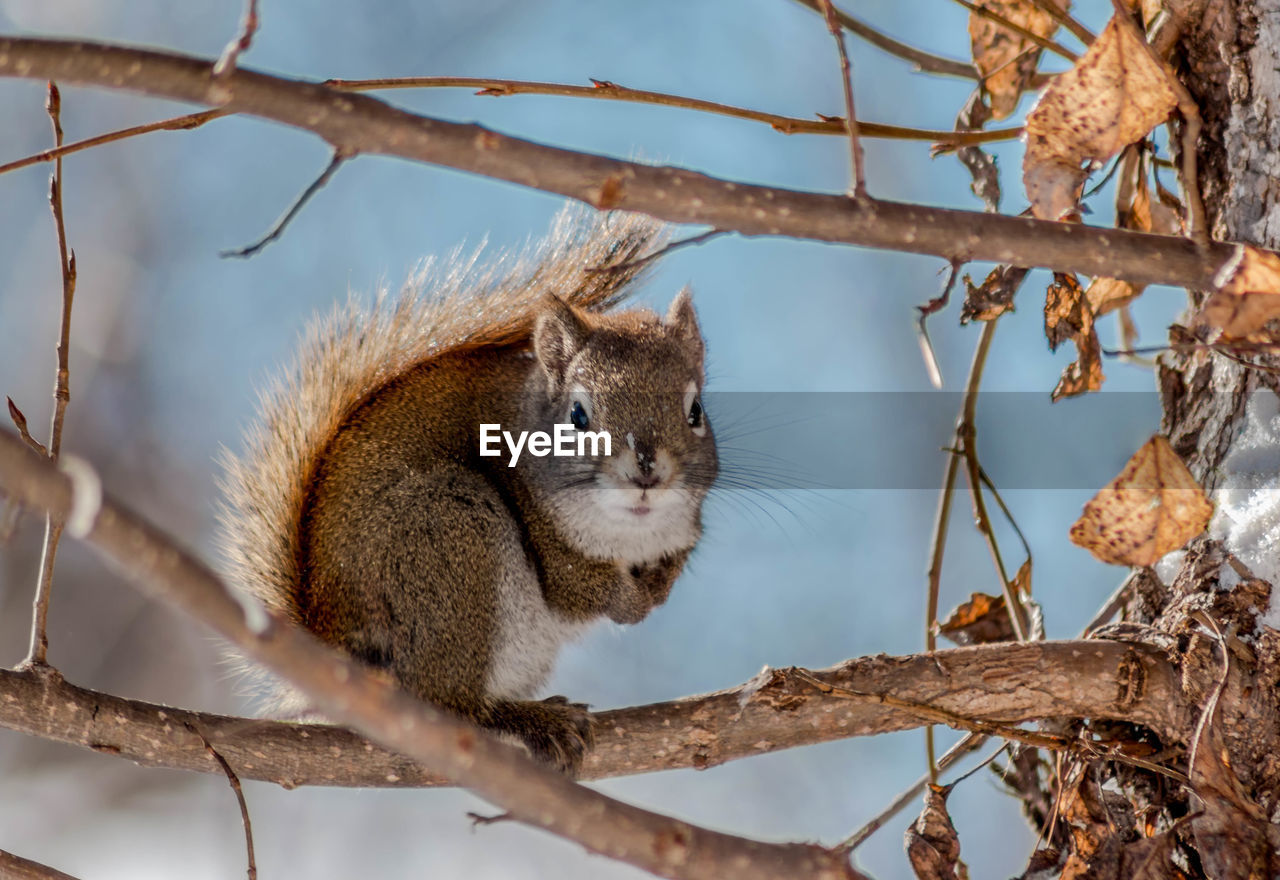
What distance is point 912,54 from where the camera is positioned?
1.92 m

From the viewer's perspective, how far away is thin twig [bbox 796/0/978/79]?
73.2 inches

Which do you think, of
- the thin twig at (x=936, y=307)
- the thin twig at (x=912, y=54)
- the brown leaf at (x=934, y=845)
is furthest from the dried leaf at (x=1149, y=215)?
the brown leaf at (x=934, y=845)

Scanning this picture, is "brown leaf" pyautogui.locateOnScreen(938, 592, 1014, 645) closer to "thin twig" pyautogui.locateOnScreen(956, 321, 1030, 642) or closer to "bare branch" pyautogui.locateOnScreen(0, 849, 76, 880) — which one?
"thin twig" pyautogui.locateOnScreen(956, 321, 1030, 642)

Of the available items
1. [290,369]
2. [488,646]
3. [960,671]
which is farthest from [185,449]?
[960,671]

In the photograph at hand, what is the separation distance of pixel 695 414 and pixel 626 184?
0.98m

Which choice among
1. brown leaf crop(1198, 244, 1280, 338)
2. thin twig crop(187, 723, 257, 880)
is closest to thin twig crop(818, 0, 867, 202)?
brown leaf crop(1198, 244, 1280, 338)

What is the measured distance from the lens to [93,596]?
3143 millimetres

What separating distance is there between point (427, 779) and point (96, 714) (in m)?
0.38

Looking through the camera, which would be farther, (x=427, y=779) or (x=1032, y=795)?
(x=1032, y=795)

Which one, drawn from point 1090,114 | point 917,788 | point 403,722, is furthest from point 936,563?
point 403,722

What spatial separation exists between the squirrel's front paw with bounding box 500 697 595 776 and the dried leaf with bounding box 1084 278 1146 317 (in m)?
0.88

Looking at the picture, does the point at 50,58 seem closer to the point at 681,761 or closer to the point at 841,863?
the point at 841,863

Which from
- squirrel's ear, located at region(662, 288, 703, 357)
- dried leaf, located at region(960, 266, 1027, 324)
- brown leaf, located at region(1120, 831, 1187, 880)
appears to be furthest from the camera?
squirrel's ear, located at region(662, 288, 703, 357)

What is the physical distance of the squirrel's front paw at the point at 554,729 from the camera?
153cm
